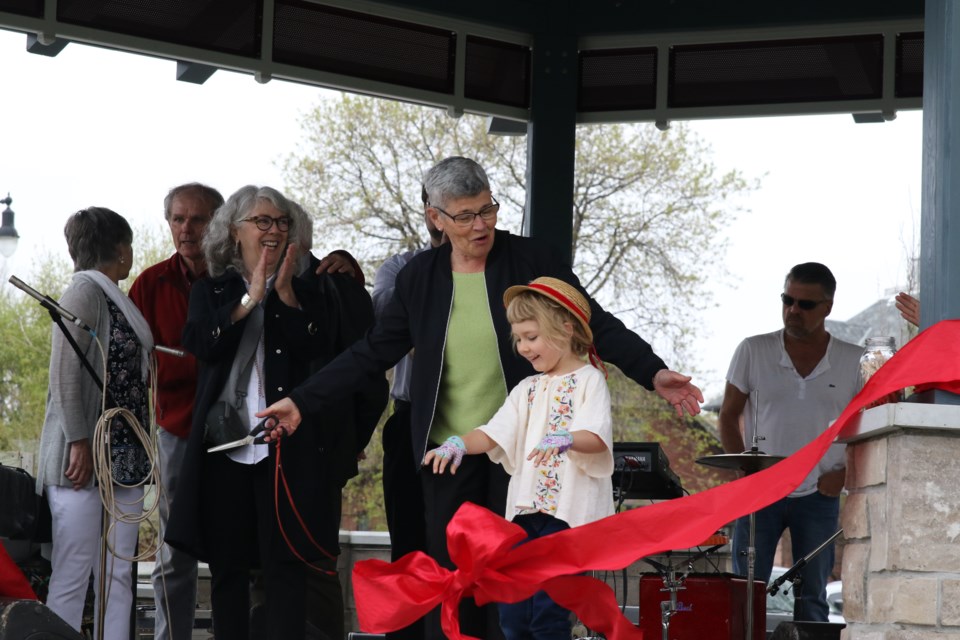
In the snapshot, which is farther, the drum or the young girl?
the drum

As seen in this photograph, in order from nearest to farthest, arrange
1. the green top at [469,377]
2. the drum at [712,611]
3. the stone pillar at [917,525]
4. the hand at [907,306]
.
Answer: the stone pillar at [917,525] → the green top at [469,377] → the hand at [907,306] → the drum at [712,611]

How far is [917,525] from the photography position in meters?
3.58

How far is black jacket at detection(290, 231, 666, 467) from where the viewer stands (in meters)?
4.45

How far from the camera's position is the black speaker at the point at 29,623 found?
3.64 metres

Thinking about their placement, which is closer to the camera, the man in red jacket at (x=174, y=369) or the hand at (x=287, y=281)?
the hand at (x=287, y=281)

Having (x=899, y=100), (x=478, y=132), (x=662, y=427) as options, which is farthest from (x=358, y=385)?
(x=662, y=427)

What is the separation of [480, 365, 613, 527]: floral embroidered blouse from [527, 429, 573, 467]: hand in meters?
0.18

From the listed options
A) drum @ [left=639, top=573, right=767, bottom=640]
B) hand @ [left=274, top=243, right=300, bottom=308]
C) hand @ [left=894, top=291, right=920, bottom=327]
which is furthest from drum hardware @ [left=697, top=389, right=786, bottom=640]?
hand @ [left=274, top=243, right=300, bottom=308]

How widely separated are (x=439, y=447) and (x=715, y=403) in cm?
2572

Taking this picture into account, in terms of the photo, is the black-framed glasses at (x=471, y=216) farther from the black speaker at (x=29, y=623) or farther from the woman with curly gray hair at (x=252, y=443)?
the black speaker at (x=29, y=623)

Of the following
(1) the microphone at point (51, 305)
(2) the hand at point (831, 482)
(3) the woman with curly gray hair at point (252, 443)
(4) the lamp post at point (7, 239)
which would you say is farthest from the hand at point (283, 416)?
(4) the lamp post at point (7, 239)

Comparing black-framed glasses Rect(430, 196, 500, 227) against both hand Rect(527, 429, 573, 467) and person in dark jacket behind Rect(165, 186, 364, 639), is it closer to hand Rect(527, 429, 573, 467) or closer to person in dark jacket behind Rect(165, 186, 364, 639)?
person in dark jacket behind Rect(165, 186, 364, 639)

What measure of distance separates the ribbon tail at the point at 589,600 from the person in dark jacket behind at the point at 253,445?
1.04m

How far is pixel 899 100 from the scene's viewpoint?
23.8 feet
